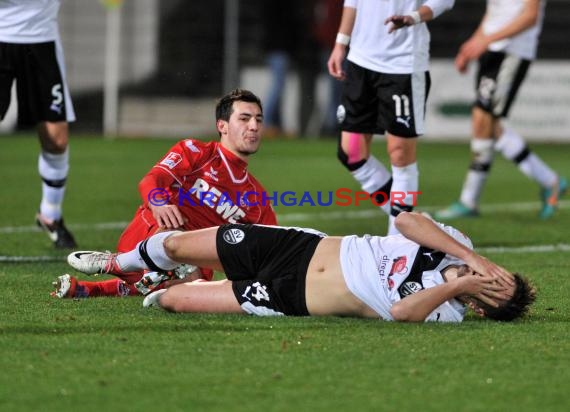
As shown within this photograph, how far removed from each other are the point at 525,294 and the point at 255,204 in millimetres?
1561

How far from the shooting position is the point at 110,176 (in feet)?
46.8

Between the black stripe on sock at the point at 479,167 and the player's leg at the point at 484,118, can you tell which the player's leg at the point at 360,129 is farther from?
the black stripe on sock at the point at 479,167

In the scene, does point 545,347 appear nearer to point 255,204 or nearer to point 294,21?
point 255,204

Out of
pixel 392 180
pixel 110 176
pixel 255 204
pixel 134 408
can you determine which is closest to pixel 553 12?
pixel 110 176

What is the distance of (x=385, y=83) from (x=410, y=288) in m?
2.73

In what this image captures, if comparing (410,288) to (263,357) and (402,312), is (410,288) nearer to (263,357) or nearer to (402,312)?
(402,312)

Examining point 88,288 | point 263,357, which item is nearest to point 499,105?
point 88,288

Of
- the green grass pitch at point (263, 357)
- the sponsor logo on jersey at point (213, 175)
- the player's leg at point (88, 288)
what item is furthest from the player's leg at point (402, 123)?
the player's leg at point (88, 288)

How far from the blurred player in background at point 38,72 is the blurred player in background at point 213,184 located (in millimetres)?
1981

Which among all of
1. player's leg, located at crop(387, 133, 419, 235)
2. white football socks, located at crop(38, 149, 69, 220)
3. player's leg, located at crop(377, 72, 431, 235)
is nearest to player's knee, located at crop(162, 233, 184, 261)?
player's leg, located at crop(377, 72, 431, 235)

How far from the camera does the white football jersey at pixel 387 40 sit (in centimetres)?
807

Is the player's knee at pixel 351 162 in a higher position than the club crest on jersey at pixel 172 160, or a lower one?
lower

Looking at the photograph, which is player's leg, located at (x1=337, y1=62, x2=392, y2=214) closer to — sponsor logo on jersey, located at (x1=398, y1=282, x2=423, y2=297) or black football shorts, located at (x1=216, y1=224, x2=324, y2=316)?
black football shorts, located at (x1=216, y1=224, x2=324, y2=316)

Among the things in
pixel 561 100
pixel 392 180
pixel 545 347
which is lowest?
pixel 561 100
